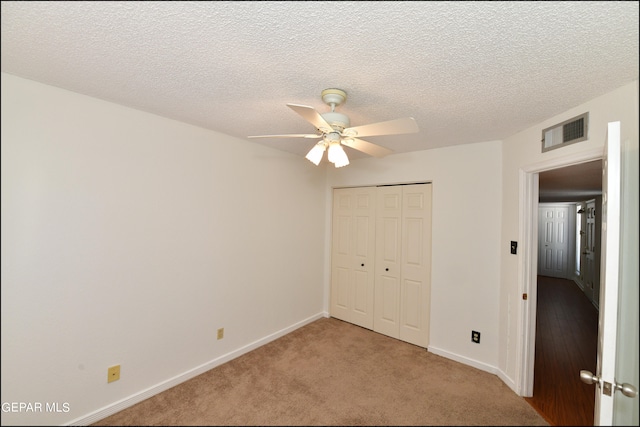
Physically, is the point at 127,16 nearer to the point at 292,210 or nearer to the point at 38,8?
the point at 38,8

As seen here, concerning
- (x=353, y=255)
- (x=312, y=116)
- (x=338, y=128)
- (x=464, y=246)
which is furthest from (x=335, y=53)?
(x=353, y=255)

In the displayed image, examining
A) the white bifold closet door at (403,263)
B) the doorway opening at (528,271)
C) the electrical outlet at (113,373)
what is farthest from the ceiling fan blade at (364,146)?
the electrical outlet at (113,373)

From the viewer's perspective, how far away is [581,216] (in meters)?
0.98

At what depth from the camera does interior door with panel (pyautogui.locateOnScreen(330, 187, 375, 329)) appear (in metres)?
3.52

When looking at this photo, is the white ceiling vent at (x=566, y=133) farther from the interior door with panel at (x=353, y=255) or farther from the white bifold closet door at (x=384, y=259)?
the interior door with panel at (x=353, y=255)

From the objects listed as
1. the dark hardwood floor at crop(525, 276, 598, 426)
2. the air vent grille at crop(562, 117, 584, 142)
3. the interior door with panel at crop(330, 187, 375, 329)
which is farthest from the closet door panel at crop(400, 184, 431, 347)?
the air vent grille at crop(562, 117, 584, 142)

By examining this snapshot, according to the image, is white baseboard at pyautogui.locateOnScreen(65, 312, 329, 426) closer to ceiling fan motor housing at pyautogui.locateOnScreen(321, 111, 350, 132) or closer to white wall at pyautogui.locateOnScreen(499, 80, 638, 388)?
ceiling fan motor housing at pyautogui.locateOnScreen(321, 111, 350, 132)

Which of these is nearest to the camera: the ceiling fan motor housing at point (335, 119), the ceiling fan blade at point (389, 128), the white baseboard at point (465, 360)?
the ceiling fan blade at point (389, 128)

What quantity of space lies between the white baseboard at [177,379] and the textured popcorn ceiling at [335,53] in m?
1.51

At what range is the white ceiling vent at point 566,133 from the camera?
4.73ft

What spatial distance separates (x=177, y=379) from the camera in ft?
7.25

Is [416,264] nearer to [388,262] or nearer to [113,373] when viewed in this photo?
[388,262]

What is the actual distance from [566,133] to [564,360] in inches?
55.3

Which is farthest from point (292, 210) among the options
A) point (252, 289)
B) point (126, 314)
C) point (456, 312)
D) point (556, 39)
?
point (556, 39)
